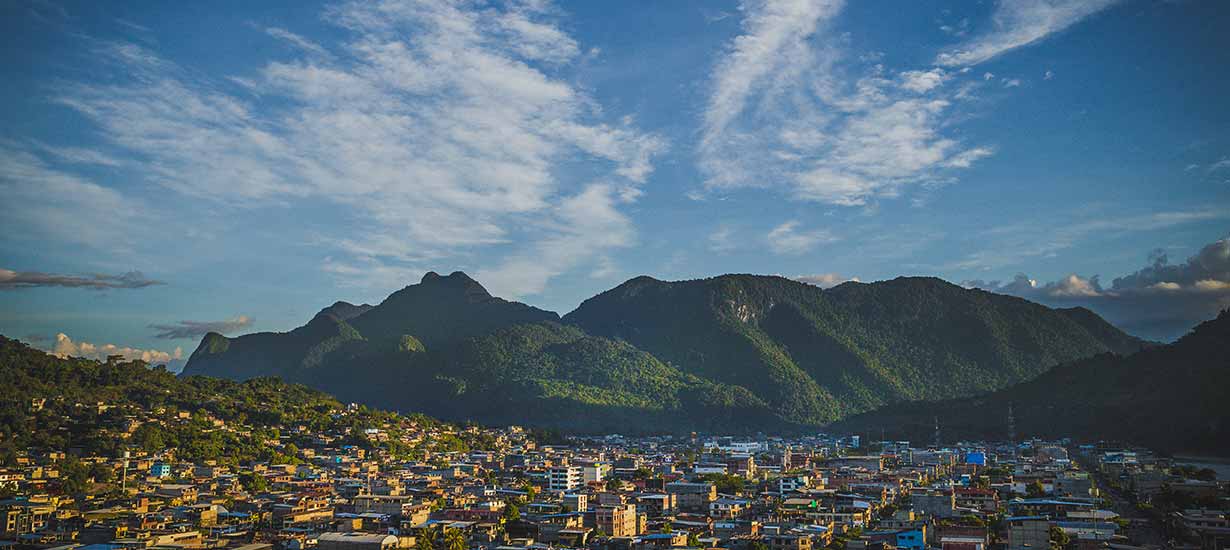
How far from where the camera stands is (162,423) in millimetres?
56125

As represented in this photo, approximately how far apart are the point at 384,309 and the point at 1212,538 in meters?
160

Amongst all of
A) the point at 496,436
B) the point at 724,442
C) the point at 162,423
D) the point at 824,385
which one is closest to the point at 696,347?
the point at 824,385

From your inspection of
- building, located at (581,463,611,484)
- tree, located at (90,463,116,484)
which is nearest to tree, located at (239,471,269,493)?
tree, located at (90,463,116,484)

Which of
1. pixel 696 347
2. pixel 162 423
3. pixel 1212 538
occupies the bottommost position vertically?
pixel 1212 538

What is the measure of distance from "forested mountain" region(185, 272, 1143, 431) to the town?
1869 inches

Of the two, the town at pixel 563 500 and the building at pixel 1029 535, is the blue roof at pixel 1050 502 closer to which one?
the town at pixel 563 500

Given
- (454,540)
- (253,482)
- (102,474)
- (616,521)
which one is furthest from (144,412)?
(616,521)

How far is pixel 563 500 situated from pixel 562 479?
A: 10.3 meters

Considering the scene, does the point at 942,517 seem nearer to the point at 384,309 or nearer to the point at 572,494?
the point at 572,494

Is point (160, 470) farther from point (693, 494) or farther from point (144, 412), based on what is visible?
point (693, 494)

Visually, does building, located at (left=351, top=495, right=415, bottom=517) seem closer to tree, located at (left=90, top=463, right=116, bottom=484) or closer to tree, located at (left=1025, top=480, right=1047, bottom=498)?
tree, located at (left=90, top=463, right=116, bottom=484)

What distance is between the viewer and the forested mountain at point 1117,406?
6544 cm

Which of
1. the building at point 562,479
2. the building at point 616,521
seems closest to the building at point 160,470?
the building at point 562,479

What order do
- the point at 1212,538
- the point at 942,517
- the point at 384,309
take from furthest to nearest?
the point at 384,309, the point at 942,517, the point at 1212,538
